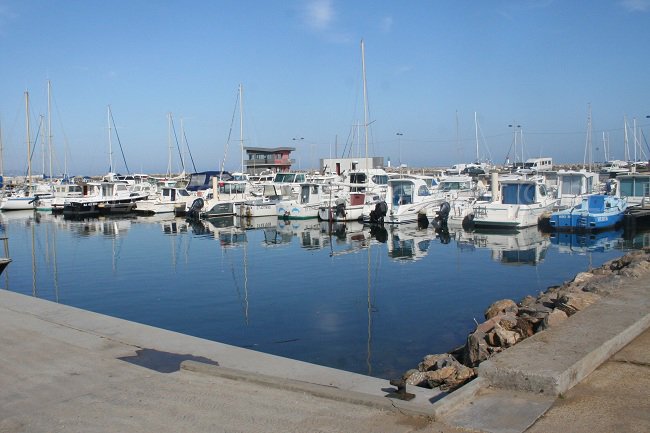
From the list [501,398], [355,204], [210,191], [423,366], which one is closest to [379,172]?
[355,204]

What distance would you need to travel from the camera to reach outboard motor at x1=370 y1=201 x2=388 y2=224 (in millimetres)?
38469

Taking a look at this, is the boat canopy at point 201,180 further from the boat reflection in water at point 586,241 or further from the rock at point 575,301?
the rock at point 575,301

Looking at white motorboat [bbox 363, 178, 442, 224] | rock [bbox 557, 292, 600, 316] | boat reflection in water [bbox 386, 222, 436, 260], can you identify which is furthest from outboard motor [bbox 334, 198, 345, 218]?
rock [bbox 557, 292, 600, 316]

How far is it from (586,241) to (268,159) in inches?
2466

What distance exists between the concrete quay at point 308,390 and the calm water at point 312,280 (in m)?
3.33

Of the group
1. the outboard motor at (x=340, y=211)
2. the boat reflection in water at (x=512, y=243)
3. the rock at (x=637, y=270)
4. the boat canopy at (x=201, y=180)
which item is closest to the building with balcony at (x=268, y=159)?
the boat canopy at (x=201, y=180)

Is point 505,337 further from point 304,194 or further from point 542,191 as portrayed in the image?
point 304,194

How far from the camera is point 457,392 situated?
21.0 feet

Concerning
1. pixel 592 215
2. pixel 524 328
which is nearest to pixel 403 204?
pixel 592 215

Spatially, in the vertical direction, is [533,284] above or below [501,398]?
below

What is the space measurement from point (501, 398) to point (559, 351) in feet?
4.27

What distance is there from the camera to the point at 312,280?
2041 centimetres

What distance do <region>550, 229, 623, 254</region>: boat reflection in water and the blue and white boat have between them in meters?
0.41

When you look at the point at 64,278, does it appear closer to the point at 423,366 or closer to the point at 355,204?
the point at 423,366
